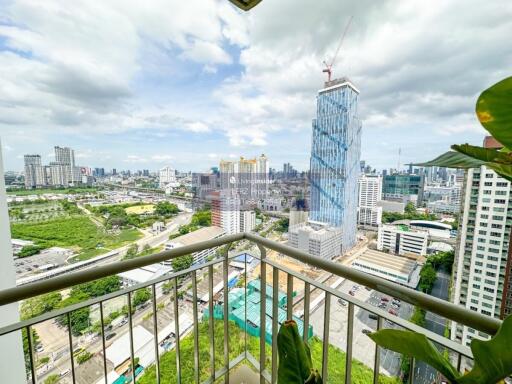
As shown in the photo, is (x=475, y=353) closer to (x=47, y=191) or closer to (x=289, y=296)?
(x=289, y=296)

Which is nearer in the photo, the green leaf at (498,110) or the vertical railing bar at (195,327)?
the green leaf at (498,110)

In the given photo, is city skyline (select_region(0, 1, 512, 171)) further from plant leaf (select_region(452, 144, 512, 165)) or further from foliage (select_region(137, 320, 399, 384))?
foliage (select_region(137, 320, 399, 384))

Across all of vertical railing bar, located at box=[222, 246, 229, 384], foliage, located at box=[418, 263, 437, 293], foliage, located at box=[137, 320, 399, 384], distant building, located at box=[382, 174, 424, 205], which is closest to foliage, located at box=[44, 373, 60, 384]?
foliage, located at box=[137, 320, 399, 384]

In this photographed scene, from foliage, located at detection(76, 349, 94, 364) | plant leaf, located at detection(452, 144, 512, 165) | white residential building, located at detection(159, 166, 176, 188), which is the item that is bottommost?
foliage, located at detection(76, 349, 94, 364)

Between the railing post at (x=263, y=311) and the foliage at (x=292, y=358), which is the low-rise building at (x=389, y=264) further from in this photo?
the foliage at (x=292, y=358)

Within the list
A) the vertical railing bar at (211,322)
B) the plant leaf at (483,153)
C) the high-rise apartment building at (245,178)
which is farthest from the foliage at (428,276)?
the high-rise apartment building at (245,178)
